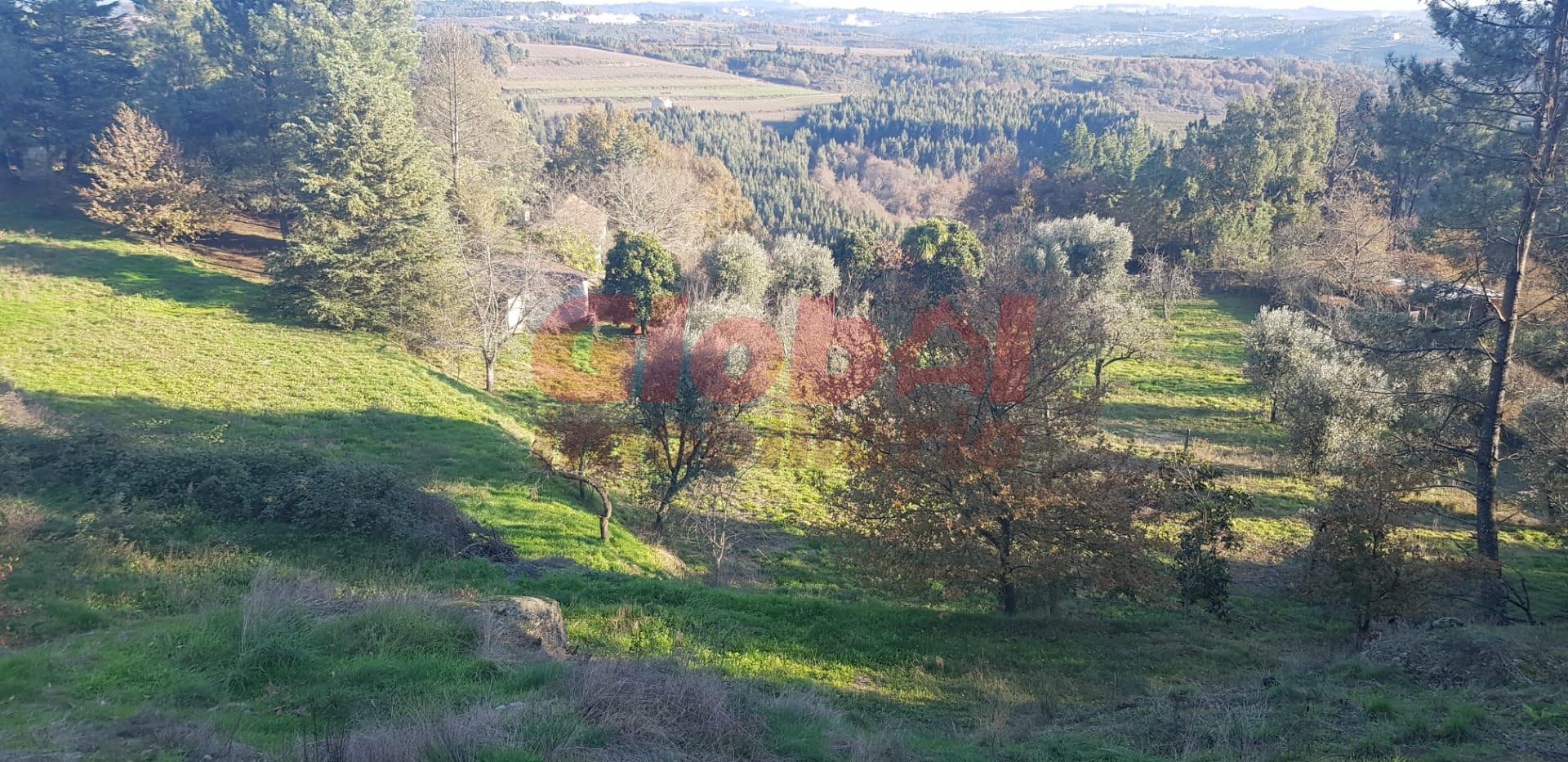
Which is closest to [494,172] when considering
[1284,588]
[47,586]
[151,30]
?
[151,30]

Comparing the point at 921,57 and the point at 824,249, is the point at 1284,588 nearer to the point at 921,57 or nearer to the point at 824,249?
the point at 824,249

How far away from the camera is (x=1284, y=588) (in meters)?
14.5

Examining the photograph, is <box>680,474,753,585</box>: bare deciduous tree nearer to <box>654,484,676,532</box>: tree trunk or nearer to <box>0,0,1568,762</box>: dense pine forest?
<box>0,0,1568,762</box>: dense pine forest

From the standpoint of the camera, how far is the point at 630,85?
4067 inches

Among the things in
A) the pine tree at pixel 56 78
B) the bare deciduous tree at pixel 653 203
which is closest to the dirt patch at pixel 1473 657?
the bare deciduous tree at pixel 653 203

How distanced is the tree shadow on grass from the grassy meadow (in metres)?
5.38

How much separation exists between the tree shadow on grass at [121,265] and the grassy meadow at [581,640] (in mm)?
5383

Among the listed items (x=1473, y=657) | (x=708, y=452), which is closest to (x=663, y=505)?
(x=708, y=452)

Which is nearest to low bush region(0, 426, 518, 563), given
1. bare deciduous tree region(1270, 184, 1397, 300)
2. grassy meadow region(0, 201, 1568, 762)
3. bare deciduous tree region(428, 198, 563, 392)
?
grassy meadow region(0, 201, 1568, 762)

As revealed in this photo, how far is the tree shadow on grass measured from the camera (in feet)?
84.3

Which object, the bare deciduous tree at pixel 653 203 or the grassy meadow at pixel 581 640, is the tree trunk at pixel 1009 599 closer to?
the grassy meadow at pixel 581 640

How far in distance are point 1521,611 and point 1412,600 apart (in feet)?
12.7

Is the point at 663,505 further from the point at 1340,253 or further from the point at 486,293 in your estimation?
the point at 1340,253

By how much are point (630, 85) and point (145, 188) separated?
260ft
